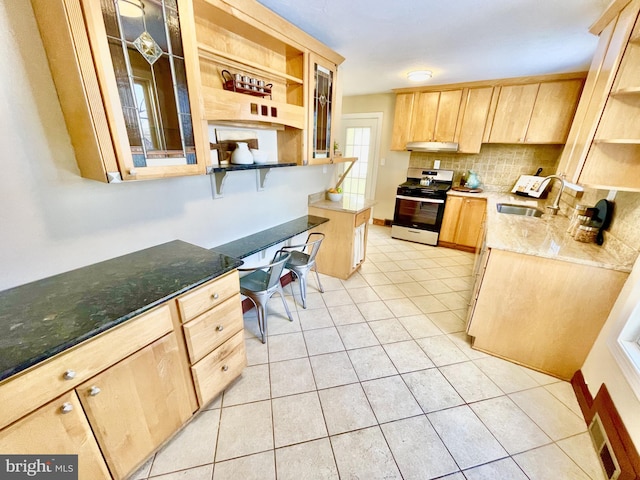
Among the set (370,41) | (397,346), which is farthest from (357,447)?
(370,41)

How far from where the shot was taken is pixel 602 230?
1777 millimetres

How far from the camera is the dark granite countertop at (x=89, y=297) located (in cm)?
83

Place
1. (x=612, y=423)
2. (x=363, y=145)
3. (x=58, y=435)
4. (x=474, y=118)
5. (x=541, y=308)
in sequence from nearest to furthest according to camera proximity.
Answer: (x=58, y=435) → (x=612, y=423) → (x=541, y=308) → (x=474, y=118) → (x=363, y=145)

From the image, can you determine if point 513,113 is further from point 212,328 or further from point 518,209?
point 212,328

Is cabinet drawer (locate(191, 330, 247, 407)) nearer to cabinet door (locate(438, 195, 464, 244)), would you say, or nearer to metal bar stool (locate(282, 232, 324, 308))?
metal bar stool (locate(282, 232, 324, 308))

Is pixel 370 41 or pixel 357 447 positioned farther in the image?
pixel 370 41

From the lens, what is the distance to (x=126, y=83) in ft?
3.63

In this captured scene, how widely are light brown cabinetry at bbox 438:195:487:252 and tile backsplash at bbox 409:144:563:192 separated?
56 cm

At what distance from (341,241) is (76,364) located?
7.40ft

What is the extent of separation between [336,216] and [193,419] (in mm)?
2027

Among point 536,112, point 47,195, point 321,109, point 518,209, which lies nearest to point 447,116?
point 536,112

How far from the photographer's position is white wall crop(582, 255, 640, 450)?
1.18 m

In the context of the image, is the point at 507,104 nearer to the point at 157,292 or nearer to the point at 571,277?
the point at 571,277

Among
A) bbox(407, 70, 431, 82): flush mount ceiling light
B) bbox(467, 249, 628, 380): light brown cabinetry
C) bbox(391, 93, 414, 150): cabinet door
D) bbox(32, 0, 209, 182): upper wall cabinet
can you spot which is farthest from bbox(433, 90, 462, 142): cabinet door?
bbox(32, 0, 209, 182): upper wall cabinet
